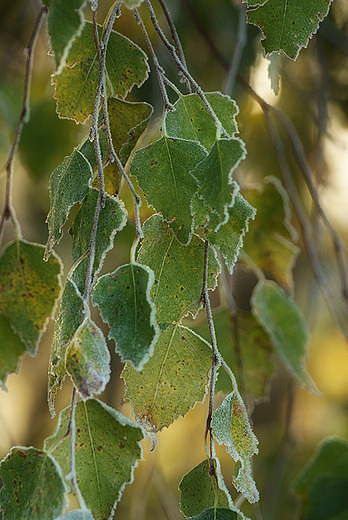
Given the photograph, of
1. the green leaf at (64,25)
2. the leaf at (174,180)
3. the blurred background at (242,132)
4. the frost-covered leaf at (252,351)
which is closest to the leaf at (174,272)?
the leaf at (174,180)

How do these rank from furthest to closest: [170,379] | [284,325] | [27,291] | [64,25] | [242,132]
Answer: [242,132] < [284,325] < [27,291] < [170,379] < [64,25]

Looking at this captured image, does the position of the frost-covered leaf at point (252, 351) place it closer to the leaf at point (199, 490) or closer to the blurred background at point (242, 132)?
the blurred background at point (242, 132)

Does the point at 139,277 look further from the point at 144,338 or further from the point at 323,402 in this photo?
the point at 323,402

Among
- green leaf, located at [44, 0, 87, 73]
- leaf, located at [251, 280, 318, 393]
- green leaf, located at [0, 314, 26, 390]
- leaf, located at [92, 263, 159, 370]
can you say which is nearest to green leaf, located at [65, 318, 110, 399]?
leaf, located at [92, 263, 159, 370]

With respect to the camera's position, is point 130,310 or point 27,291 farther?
point 27,291

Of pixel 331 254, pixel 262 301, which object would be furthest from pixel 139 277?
pixel 331 254

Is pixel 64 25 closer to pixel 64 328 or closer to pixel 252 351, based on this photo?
pixel 64 328

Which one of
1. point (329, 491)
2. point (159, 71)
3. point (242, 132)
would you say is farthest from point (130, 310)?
point (242, 132)
